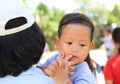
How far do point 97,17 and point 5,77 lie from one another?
3063 centimetres

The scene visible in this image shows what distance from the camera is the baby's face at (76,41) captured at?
2352mm

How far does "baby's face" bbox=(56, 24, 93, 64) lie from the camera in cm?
235

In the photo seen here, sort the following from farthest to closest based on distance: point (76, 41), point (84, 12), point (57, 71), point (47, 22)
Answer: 1. point (84, 12)
2. point (47, 22)
3. point (76, 41)
4. point (57, 71)

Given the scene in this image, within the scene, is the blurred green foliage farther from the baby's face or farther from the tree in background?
the baby's face

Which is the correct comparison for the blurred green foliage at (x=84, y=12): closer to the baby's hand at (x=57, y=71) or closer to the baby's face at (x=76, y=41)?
the baby's face at (x=76, y=41)

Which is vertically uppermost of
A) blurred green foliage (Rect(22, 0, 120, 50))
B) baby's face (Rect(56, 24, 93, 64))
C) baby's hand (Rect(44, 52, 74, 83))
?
baby's face (Rect(56, 24, 93, 64))

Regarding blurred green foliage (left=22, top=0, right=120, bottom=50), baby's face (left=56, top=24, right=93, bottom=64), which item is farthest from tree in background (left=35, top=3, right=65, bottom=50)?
baby's face (left=56, top=24, right=93, bottom=64)

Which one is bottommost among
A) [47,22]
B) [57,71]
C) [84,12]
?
[84,12]

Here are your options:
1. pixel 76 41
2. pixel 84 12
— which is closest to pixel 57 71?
pixel 76 41

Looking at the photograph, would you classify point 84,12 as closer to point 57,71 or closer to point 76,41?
point 76,41

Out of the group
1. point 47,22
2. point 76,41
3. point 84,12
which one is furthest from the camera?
point 84,12

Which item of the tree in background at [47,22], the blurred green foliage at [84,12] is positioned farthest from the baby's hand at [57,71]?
the tree in background at [47,22]

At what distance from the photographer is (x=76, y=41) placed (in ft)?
7.79

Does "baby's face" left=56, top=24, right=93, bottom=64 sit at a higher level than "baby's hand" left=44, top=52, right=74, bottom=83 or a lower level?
higher
